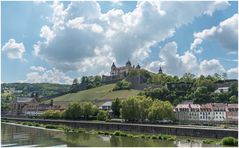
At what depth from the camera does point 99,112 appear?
82.2m

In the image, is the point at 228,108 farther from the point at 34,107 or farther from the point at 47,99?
the point at 47,99

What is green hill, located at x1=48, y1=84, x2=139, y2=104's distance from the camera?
113 meters

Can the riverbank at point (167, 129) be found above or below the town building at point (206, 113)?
below

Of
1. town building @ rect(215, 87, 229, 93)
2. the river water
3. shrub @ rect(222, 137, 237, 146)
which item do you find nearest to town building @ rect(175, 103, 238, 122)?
town building @ rect(215, 87, 229, 93)

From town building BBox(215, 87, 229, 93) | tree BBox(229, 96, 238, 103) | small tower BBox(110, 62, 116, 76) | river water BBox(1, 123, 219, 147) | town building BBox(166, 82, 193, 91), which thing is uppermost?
small tower BBox(110, 62, 116, 76)

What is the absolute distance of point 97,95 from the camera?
4845 inches

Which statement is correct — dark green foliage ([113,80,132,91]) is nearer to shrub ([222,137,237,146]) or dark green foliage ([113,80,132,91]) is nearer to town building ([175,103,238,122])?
town building ([175,103,238,122])

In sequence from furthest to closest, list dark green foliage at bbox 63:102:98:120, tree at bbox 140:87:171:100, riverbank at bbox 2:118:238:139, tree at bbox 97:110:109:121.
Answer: tree at bbox 140:87:171:100 < dark green foliage at bbox 63:102:98:120 < tree at bbox 97:110:109:121 < riverbank at bbox 2:118:238:139

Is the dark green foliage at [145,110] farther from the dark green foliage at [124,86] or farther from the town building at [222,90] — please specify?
the dark green foliage at [124,86]

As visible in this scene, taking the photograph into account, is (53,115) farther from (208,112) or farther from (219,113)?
(219,113)

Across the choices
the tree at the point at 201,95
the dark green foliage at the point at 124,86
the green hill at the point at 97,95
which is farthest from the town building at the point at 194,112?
the dark green foliage at the point at 124,86

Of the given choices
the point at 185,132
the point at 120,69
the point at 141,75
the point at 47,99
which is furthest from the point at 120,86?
the point at 185,132

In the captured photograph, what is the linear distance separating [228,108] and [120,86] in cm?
5333

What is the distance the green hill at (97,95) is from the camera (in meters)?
113
